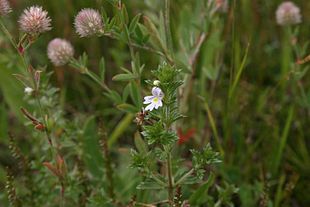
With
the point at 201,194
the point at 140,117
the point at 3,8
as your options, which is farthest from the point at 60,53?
the point at 201,194

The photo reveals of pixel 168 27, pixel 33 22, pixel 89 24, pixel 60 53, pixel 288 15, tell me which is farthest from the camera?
pixel 288 15

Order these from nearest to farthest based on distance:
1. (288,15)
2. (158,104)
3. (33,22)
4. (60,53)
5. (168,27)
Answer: (158,104) < (33,22) < (168,27) < (60,53) < (288,15)

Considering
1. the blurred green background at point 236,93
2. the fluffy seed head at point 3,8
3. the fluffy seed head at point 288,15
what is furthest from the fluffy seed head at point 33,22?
the fluffy seed head at point 288,15

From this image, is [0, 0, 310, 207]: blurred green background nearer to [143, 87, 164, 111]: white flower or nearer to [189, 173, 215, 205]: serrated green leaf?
[189, 173, 215, 205]: serrated green leaf

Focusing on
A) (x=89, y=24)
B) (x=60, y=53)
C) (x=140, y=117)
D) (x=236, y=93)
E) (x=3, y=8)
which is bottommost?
(x=236, y=93)

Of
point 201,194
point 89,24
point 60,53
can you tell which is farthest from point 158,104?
point 60,53

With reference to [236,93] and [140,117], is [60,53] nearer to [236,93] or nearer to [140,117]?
[140,117]

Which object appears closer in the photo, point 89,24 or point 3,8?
point 3,8

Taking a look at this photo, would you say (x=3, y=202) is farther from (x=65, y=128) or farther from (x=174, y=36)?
(x=174, y=36)

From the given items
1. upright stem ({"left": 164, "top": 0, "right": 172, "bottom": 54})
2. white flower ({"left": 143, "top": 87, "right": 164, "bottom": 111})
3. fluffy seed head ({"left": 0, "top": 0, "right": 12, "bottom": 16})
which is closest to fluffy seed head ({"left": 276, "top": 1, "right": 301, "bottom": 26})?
upright stem ({"left": 164, "top": 0, "right": 172, "bottom": 54})

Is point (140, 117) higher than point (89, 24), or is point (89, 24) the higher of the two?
point (89, 24)
